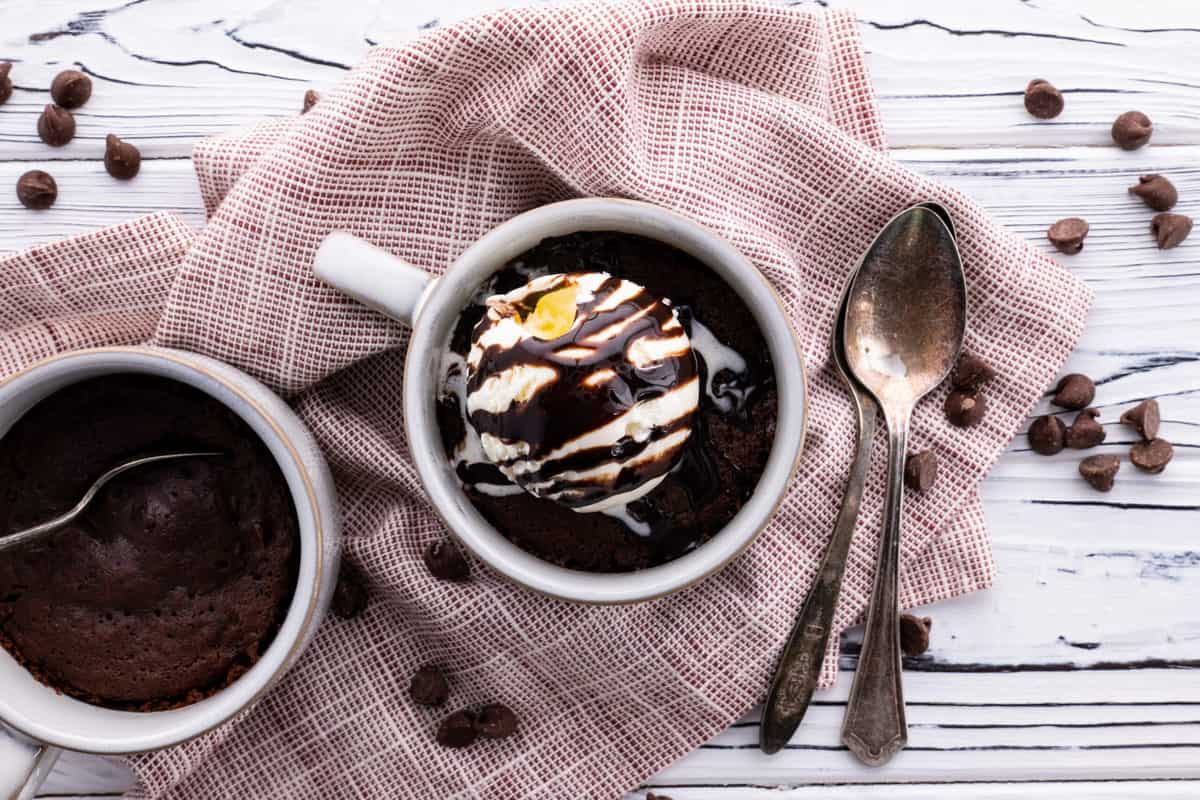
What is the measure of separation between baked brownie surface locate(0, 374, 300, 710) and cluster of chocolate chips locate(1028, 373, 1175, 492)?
1.13 metres

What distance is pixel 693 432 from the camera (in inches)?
49.5

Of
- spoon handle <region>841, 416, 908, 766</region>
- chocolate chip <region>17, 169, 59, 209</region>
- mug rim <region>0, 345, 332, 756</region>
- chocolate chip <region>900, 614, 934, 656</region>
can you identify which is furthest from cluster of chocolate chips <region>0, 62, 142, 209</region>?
chocolate chip <region>900, 614, 934, 656</region>

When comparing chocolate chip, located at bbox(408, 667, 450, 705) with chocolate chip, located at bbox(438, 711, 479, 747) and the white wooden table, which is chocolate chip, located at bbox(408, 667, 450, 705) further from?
the white wooden table

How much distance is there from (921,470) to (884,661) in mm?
300

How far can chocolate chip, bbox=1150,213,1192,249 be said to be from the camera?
1587mm

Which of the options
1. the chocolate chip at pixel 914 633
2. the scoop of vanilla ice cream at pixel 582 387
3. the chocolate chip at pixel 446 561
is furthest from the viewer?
the chocolate chip at pixel 914 633

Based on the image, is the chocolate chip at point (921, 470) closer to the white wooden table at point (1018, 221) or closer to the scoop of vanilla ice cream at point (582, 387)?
the white wooden table at point (1018, 221)

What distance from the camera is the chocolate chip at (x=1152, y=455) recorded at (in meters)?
1.59

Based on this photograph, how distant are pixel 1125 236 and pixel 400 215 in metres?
1.13

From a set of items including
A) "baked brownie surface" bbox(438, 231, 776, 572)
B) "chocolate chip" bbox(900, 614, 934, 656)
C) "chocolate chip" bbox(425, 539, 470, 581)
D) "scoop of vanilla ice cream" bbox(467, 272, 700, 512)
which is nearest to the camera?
"scoop of vanilla ice cream" bbox(467, 272, 700, 512)

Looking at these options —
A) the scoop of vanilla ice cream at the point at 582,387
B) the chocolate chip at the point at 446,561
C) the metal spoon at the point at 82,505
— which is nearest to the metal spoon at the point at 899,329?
the scoop of vanilla ice cream at the point at 582,387

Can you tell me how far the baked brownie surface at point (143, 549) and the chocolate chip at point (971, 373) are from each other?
3.17ft

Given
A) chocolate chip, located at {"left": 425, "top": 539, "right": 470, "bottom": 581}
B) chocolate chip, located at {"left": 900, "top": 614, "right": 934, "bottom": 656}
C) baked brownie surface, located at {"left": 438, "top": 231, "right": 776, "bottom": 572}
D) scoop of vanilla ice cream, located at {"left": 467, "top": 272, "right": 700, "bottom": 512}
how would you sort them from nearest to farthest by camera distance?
scoop of vanilla ice cream, located at {"left": 467, "top": 272, "right": 700, "bottom": 512}, baked brownie surface, located at {"left": 438, "top": 231, "right": 776, "bottom": 572}, chocolate chip, located at {"left": 425, "top": 539, "right": 470, "bottom": 581}, chocolate chip, located at {"left": 900, "top": 614, "right": 934, "bottom": 656}

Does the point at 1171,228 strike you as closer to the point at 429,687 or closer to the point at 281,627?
the point at 429,687
